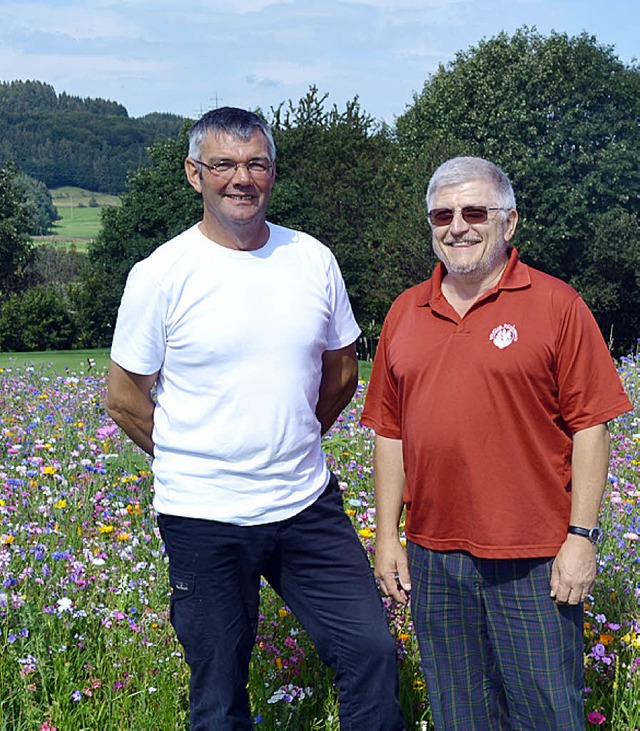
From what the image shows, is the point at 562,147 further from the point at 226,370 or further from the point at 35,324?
the point at 226,370

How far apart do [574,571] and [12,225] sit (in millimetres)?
49526

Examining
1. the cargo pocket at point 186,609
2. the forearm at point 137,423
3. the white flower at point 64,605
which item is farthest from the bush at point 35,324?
the cargo pocket at point 186,609

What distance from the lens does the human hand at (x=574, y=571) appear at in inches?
104

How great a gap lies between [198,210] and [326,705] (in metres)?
39.5

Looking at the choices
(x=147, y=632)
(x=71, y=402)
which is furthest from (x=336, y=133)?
(x=147, y=632)

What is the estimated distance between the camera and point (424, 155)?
37500mm

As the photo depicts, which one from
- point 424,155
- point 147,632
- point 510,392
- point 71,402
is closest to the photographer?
point 510,392

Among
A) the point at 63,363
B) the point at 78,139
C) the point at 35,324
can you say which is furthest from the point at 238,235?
the point at 78,139

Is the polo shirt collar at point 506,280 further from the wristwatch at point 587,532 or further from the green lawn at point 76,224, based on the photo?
the green lawn at point 76,224

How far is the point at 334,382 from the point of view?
3.28m

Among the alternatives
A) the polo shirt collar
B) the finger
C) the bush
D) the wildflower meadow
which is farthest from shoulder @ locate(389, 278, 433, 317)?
the bush

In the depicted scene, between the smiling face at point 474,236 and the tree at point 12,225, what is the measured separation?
48.2 metres

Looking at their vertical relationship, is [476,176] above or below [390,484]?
above

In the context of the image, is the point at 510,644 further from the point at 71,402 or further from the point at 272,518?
the point at 71,402
